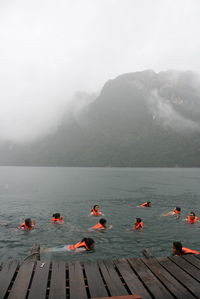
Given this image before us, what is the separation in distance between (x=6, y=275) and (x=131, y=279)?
164 inches

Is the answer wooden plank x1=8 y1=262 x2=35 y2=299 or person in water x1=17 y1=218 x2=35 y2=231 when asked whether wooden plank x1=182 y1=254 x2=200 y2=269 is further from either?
person in water x1=17 y1=218 x2=35 y2=231

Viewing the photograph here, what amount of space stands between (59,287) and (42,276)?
0.94m

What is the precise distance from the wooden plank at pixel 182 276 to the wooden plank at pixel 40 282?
14.3 ft

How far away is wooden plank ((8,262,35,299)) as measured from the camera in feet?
23.2

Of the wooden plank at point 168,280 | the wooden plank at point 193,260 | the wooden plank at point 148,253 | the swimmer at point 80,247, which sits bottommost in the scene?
the swimmer at point 80,247

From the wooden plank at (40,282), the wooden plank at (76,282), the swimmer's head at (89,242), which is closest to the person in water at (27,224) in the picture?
the swimmer's head at (89,242)

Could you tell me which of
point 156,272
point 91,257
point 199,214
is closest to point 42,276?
point 156,272

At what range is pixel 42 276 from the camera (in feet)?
26.8

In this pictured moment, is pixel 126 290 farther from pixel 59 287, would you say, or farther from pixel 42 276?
pixel 42 276

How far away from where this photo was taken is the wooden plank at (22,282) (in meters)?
7.07

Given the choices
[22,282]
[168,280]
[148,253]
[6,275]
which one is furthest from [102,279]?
[148,253]

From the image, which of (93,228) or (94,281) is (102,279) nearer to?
(94,281)

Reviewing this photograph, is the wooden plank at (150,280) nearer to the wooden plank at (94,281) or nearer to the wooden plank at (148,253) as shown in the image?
the wooden plank at (94,281)

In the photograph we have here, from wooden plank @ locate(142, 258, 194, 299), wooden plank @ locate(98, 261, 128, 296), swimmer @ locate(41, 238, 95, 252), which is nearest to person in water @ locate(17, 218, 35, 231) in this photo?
swimmer @ locate(41, 238, 95, 252)
